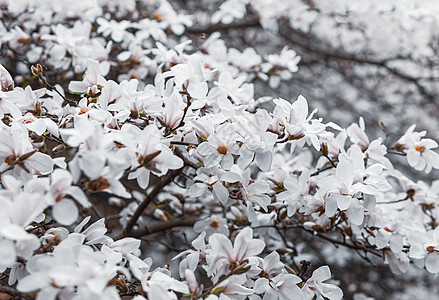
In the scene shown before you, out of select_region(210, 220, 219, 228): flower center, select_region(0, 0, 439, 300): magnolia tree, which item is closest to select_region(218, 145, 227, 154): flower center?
select_region(0, 0, 439, 300): magnolia tree

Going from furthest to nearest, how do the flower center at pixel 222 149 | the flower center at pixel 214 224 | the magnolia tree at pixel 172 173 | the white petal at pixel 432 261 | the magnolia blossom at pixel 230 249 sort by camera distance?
the flower center at pixel 214 224 < the white petal at pixel 432 261 < the flower center at pixel 222 149 < the magnolia blossom at pixel 230 249 < the magnolia tree at pixel 172 173

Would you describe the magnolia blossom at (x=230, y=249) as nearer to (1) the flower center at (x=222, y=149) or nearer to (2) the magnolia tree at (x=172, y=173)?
(2) the magnolia tree at (x=172, y=173)

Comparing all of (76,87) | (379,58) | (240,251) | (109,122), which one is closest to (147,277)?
(240,251)

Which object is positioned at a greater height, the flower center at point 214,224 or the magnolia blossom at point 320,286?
the magnolia blossom at point 320,286

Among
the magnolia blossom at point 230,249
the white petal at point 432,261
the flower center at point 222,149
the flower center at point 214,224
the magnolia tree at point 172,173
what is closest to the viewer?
the magnolia tree at point 172,173

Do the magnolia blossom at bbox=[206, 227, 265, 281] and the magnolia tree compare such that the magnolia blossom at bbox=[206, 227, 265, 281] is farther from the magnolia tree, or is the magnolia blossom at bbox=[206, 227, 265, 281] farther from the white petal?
the white petal

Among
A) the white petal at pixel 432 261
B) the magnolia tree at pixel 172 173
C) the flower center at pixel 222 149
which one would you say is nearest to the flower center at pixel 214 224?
the magnolia tree at pixel 172 173

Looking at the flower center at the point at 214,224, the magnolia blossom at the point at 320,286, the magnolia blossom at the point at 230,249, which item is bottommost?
the flower center at the point at 214,224

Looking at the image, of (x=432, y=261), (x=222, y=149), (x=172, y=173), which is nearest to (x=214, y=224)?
(x=172, y=173)

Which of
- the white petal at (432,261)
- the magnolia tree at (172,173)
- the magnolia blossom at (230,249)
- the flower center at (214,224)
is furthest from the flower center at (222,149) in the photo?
the white petal at (432,261)

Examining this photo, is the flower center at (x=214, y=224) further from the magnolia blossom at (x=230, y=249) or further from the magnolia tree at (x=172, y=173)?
the magnolia blossom at (x=230, y=249)

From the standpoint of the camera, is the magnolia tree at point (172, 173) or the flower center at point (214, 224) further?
the flower center at point (214, 224)

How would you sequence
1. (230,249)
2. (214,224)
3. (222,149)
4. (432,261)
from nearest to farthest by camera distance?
(230,249)
(222,149)
(432,261)
(214,224)

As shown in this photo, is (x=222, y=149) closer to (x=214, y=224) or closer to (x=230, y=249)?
(x=230, y=249)
